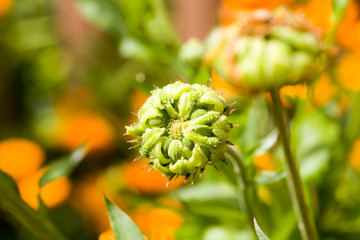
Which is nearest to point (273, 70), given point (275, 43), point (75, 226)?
point (275, 43)

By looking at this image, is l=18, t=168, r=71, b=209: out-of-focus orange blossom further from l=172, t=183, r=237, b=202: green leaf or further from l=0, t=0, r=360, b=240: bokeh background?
l=172, t=183, r=237, b=202: green leaf

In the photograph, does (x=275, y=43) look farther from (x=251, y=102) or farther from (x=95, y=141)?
(x=95, y=141)

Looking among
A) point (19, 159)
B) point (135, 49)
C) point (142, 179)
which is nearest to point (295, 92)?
point (135, 49)

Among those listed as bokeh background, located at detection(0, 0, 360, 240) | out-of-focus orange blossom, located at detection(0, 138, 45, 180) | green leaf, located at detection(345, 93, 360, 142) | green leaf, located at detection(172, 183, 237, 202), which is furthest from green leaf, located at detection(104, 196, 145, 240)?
out-of-focus orange blossom, located at detection(0, 138, 45, 180)

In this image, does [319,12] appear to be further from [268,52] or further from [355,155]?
[268,52]

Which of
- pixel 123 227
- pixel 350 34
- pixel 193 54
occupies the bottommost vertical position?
pixel 123 227
